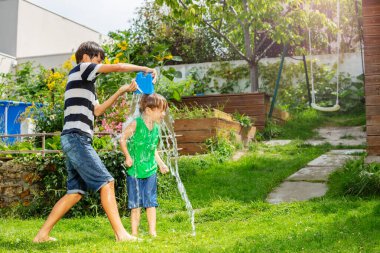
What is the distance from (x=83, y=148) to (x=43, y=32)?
720 inches

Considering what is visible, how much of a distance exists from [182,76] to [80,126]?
45.3ft

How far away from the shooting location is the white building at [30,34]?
19047 mm

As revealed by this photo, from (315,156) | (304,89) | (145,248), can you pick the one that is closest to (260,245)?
(145,248)

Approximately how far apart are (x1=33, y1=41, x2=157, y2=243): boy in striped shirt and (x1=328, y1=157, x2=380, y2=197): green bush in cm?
296

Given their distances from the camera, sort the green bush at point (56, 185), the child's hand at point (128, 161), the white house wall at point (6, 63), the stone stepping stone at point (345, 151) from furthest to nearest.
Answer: the white house wall at point (6, 63) → the stone stepping stone at point (345, 151) → the green bush at point (56, 185) → the child's hand at point (128, 161)

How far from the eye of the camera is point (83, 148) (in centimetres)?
436

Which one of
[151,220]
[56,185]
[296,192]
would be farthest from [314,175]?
[56,185]

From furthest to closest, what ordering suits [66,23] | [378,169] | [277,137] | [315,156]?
[66,23] < [277,137] < [315,156] < [378,169]

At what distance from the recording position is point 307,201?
6039mm

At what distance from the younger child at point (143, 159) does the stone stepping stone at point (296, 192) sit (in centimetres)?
194

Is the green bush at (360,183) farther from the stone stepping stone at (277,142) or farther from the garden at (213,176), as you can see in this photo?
the stone stepping stone at (277,142)

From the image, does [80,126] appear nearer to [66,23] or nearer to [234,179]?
[234,179]

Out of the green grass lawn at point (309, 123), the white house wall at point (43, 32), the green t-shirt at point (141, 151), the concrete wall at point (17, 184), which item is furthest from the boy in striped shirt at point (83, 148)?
the white house wall at point (43, 32)

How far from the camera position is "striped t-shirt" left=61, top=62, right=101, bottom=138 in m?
4.39
